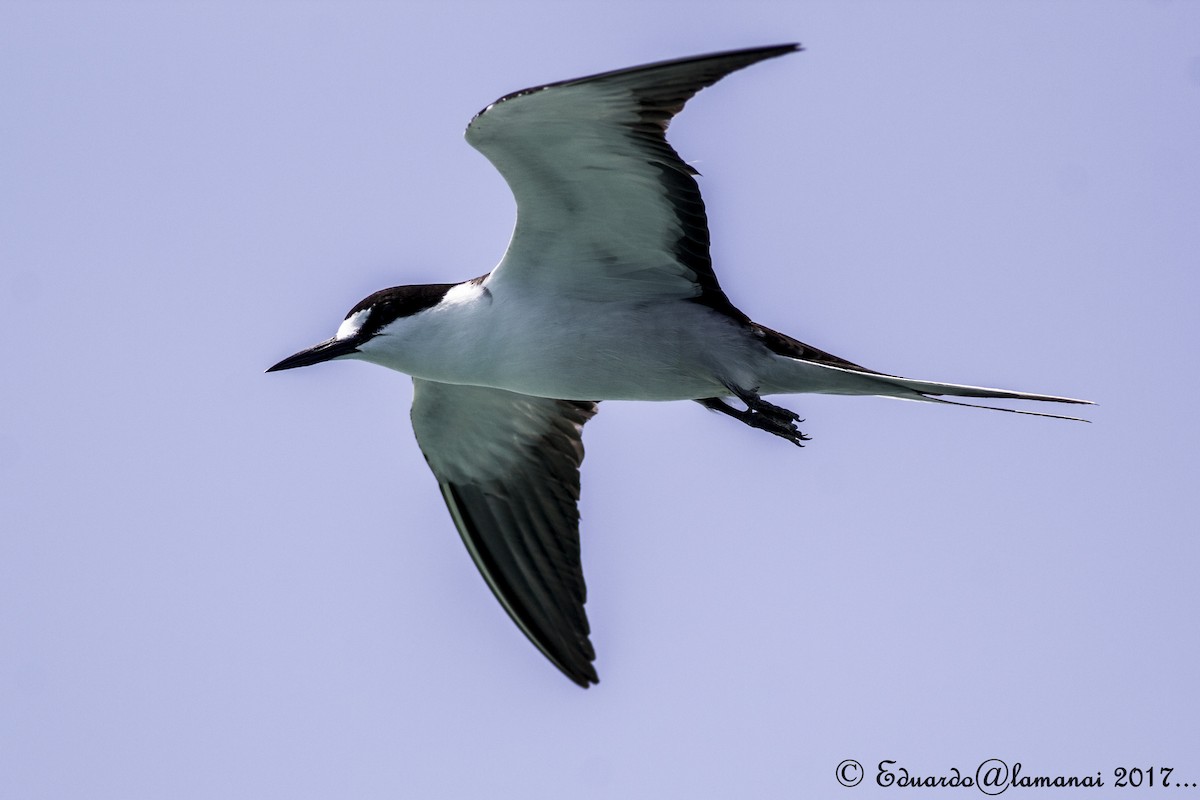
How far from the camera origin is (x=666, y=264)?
10047mm

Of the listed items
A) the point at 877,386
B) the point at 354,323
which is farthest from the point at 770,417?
the point at 354,323

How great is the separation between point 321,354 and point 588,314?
1863 mm

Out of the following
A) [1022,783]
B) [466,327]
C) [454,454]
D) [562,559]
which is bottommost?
[1022,783]

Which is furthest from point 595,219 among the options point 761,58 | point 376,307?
point 761,58

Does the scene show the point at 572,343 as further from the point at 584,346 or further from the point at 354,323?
the point at 354,323

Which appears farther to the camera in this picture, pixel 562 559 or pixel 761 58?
pixel 562 559

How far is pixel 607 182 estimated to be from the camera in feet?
30.7

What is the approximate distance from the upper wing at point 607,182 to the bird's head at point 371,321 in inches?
22.6

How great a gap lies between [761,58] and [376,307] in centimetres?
384

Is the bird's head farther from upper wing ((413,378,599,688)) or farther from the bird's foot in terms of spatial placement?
the bird's foot

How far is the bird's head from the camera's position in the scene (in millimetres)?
10312

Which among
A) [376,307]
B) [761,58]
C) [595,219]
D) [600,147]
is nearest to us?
[761,58]

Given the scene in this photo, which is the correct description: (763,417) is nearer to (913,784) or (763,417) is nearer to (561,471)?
(561,471)

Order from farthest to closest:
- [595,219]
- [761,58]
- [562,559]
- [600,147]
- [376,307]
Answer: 1. [562,559]
2. [376,307]
3. [595,219]
4. [600,147]
5. [761,58]
